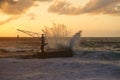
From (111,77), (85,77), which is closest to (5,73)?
(85,77)

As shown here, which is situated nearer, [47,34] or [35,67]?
[35,67]

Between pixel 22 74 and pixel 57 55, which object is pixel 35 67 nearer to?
pixel 22 74

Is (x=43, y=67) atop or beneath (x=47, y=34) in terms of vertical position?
beneath

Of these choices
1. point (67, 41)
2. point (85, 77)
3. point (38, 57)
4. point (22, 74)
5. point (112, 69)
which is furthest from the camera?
point (67, 41)

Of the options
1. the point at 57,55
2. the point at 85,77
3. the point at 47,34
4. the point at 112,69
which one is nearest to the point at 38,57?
the point at 57,55

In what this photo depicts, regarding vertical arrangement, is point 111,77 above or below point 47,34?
below

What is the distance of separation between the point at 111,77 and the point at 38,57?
18179mm

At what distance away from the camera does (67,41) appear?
49719 mm

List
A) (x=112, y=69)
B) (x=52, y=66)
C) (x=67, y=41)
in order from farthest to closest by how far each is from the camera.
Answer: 1. (x=67, y=41)
2. (x=52, y=66)
3. (x=112, y=69)

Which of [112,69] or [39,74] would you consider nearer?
A: [39,74]

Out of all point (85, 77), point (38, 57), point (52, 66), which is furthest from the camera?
point (38, 57)

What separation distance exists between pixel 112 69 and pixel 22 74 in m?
7.70

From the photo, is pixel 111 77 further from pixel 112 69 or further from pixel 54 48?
pixel 54 48

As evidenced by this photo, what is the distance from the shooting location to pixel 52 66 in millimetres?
28766
